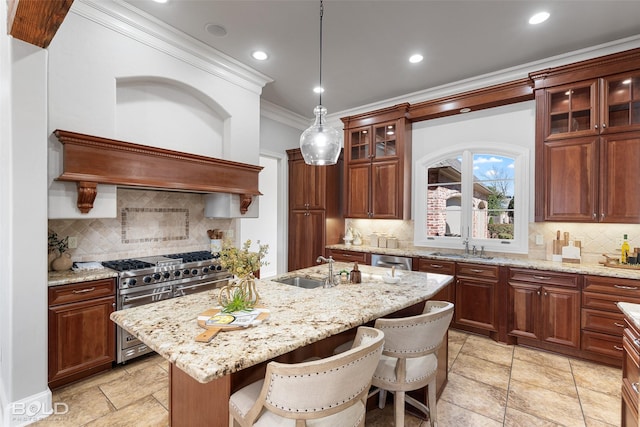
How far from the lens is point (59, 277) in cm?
253

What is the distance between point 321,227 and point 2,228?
373 cm

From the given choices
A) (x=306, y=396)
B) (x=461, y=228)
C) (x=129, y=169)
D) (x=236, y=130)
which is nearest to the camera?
(x=306, y=396)

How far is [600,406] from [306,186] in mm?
4331

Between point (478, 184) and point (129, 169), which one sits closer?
point (129, 169)

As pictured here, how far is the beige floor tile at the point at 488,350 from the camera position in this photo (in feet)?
10.4

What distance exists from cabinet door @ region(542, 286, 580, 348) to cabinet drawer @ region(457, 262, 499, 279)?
1.57ft

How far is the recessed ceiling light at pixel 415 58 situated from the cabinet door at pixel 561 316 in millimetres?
2882

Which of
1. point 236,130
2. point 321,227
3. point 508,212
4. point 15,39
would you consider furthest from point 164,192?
point 508,212

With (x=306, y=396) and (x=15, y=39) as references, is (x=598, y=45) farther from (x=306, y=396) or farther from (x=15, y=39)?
(x=15, y=39)

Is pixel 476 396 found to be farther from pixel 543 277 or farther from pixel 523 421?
pixel 543 277

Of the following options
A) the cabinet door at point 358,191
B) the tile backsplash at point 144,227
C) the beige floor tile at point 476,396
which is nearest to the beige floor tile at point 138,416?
the tile backsplash at point 144,227

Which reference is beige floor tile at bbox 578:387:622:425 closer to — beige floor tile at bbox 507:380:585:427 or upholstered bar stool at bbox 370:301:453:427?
beige floor tile at bbox 507:380:585:427

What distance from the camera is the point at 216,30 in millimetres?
3176

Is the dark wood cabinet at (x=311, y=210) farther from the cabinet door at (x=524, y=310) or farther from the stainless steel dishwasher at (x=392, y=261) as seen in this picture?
the cabinet door at (x=524, y=310)
